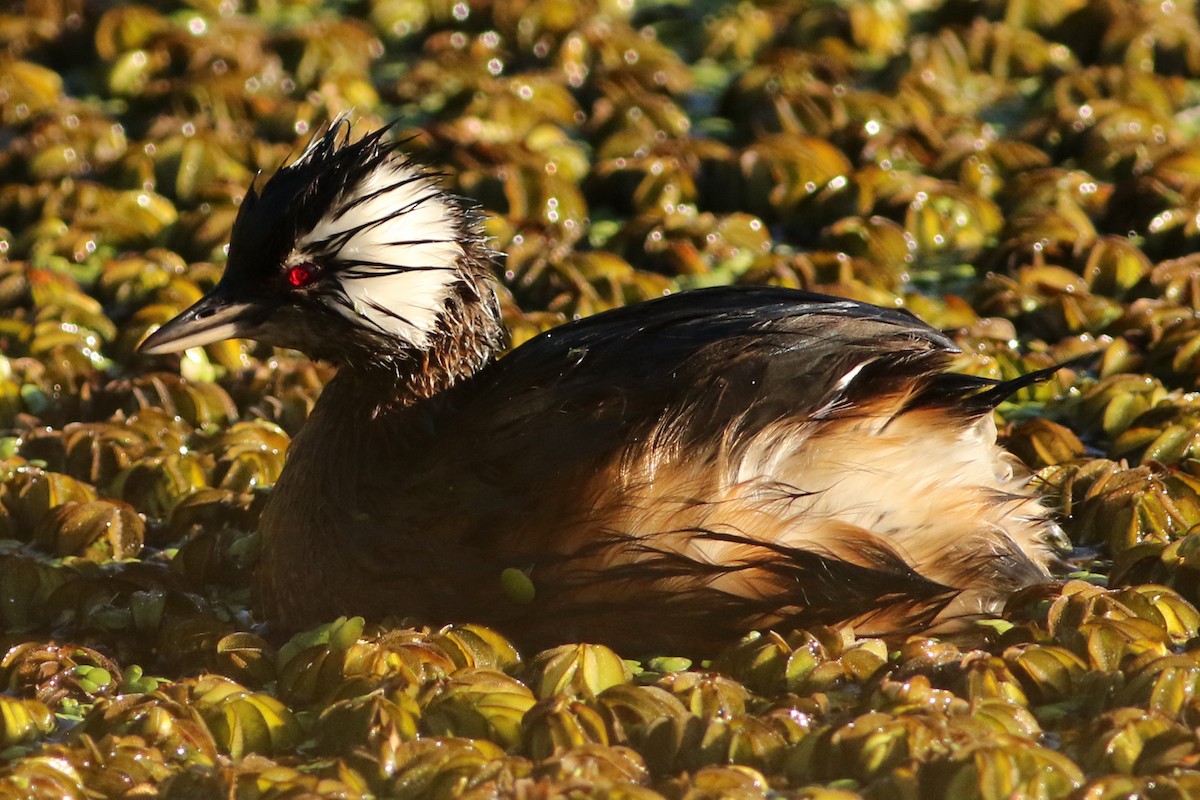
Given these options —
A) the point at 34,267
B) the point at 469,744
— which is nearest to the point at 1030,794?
the point at 469,744

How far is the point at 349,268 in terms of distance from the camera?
15.6 feet

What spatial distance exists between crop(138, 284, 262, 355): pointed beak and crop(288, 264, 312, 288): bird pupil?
133mm

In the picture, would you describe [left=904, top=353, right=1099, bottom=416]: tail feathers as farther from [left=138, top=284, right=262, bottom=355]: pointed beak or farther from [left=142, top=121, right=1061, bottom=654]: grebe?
[left=138, top=284, right=262, bottom=355]: pointed beak

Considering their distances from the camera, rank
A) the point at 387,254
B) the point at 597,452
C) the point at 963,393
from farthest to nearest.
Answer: the point at 387,254 < the point at 963,393 < the point at 597,452

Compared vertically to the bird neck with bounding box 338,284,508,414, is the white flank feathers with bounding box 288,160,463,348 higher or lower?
higher

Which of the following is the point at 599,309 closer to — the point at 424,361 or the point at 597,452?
the point at 424,361

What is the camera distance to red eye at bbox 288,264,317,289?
480cm

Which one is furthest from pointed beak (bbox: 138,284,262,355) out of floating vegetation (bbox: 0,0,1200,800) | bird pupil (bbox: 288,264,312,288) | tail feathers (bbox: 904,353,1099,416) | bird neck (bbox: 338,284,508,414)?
tail feathers (bbox: 904,353,1099,416)

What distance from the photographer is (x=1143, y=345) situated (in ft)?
20.0

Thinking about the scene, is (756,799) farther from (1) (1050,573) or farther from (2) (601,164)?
(2) (601,164)

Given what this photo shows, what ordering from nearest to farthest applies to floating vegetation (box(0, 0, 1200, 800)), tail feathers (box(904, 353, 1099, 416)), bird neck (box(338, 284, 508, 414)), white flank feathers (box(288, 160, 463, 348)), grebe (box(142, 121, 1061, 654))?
floating vegetation (box(0, 0, 1200, 800)) → grebe (box(142, 121, 1061, 654)) → tail feathers (box(904, 353, 1099, 416)) → white flank feathers (box(288, 160, 463, 348)) → bird neck (box(338, 284, 508, 414))

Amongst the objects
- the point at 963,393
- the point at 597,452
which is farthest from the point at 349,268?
the point at 963,393

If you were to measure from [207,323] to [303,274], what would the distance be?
31 centimetres

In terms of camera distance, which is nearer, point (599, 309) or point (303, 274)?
point (303, 274)
